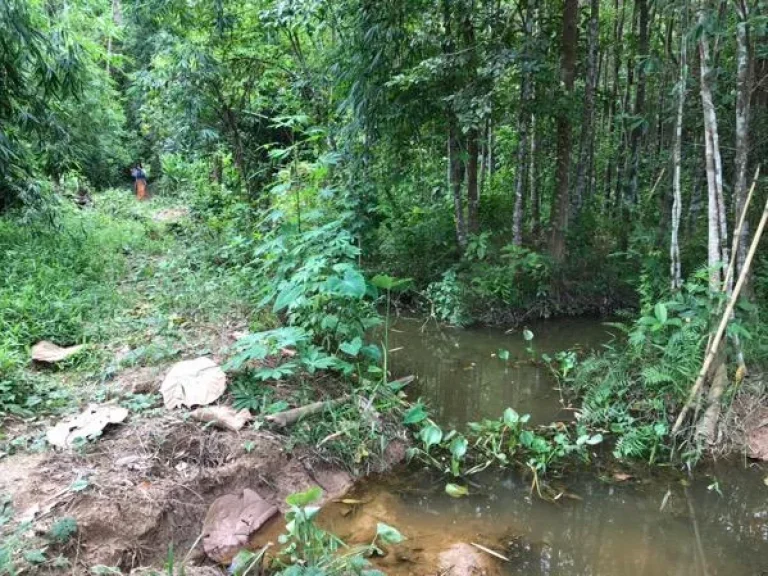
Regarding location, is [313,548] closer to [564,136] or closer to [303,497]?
[303,497]

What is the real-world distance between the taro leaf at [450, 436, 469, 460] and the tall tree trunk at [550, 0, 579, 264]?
424 centimetres

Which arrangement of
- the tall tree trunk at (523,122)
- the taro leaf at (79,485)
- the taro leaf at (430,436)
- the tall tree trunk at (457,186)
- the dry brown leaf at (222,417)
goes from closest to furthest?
the taro leaf at (79,485) < the dry brown leaf at (222,417) < the taro leaf at (430,436) < the tall tree trunk at (523,122) < the tall tree trunk at (457,186)

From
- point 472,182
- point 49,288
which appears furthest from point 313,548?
point 472,182

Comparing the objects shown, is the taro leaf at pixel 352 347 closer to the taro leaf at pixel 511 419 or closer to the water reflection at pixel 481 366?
the water reflection at pixel 481 366

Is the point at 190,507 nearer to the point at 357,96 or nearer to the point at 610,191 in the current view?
the point at 357,96

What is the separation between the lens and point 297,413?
157 inches

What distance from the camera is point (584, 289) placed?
8.01 m

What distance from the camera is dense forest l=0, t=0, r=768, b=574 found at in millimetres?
4387

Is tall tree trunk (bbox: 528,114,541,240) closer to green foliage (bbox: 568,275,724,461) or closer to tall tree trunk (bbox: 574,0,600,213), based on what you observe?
tall tree trunk (bbox: 574,0,600,213)

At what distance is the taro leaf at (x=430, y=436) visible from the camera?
4.20 meters

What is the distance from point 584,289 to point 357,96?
13.3 feet

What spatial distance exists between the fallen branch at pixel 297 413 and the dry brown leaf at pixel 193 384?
45cm

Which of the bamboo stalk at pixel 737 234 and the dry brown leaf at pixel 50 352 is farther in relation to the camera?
the dry brown leaf at pixel 50 352

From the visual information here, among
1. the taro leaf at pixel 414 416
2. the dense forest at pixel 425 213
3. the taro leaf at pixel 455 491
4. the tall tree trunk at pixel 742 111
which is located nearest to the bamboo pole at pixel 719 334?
the dense forest at pixel 425 213
